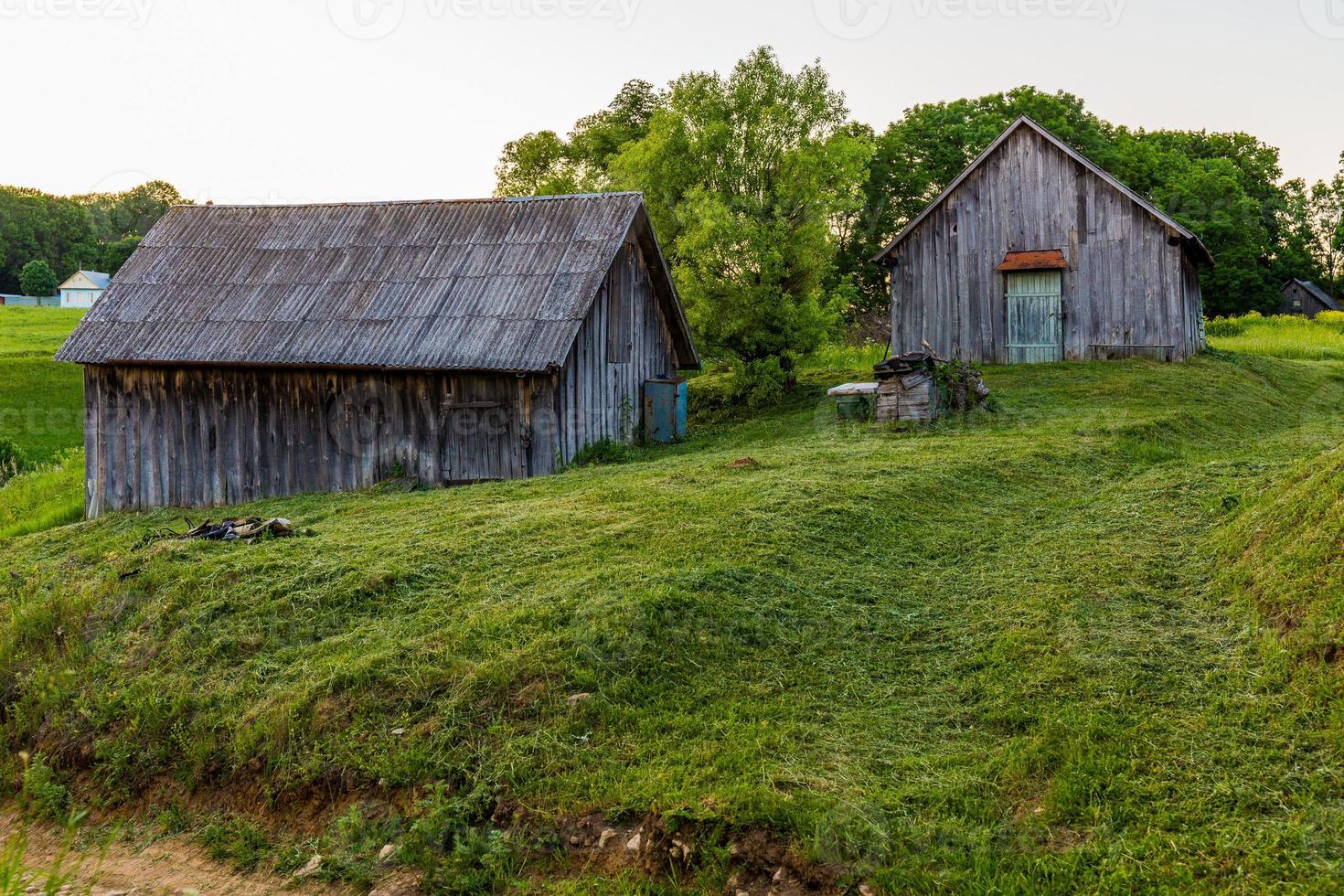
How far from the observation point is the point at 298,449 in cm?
1770

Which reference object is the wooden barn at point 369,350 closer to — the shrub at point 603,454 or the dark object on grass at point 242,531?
the shrub at point 603,454

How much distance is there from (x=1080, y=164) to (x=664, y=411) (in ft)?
35.7

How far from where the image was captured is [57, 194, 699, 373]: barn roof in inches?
664

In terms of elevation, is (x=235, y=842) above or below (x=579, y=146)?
below

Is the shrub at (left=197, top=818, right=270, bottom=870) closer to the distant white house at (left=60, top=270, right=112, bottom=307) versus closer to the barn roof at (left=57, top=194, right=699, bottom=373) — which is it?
the barn roof at (left=57, top=194, right=699, bottom=373)

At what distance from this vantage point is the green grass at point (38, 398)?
30.4 meters

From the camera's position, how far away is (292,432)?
1773cm

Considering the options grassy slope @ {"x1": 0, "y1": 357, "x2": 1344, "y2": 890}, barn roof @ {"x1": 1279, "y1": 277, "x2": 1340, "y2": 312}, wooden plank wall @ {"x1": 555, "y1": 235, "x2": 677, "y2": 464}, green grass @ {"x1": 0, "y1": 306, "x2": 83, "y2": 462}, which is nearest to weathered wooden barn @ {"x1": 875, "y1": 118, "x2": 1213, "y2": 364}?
wooden plank wall @ {"x1": 555, "y1": 235, "x2": 677, "y2": 464}

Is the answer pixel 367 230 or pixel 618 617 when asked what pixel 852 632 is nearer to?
pixel 618 617

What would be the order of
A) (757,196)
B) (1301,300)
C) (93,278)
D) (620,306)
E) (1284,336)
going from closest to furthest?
(620,306)
(757,196)
(1284,336)
(1301,300)
(93,278)

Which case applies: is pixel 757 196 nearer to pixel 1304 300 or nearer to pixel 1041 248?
pixel 1041 248

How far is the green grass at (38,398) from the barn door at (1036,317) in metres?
21.9

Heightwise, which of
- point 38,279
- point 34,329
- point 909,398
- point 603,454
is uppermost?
point 38,279

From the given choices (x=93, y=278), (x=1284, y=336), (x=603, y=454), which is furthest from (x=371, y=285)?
(x=93, y=278)
